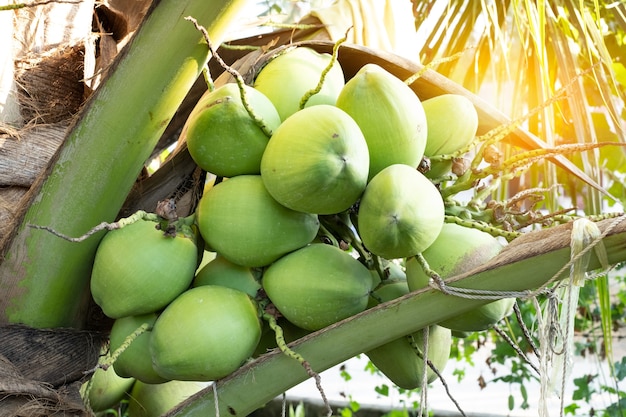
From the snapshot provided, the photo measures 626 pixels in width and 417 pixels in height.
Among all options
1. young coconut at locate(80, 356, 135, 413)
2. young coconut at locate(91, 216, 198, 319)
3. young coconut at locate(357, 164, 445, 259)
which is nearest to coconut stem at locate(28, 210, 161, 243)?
young coconut at locate(91, 216, 198, 319)

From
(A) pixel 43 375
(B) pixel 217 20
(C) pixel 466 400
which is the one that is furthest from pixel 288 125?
(C) pixel 466 400

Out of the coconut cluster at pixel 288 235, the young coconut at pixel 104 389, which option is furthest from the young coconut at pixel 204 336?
the young coconut at pixel 104 389

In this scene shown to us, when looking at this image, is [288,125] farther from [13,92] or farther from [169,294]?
[13,92]

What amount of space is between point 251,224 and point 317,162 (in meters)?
0.11

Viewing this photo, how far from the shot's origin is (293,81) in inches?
30.6

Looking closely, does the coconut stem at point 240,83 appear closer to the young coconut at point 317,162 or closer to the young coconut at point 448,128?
the young coconut at point 317,162

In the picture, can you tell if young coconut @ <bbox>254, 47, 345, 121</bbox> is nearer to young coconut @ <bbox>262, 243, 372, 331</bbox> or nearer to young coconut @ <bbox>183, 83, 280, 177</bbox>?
young coconut @ <bbox>183, 83, 280, 177</bbox>

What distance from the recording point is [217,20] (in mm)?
723

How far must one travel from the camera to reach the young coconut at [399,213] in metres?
0.63

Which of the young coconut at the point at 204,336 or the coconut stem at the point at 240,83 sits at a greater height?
the coconut stem at the point at 240,83

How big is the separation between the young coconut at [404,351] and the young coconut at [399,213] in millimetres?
104

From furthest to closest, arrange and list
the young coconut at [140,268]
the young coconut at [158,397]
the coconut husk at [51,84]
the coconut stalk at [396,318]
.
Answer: the young coconut at [158,397], the coconut husk at [51,84], the young coconut at [140,268], the coconut stalk at [396,318]

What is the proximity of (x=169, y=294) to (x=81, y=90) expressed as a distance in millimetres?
411

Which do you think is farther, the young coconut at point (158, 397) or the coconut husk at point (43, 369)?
the young coconut at point (158, 397)
